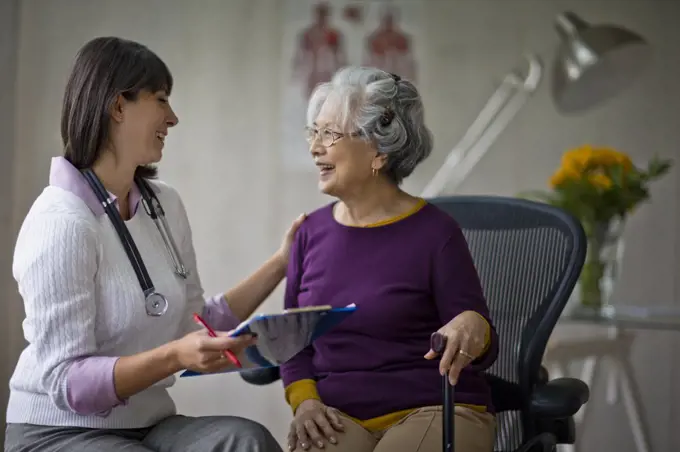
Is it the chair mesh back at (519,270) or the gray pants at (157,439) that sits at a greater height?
the chair mesh back at (519,270)

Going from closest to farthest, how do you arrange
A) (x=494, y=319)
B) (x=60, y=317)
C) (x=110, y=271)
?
1. (x=60, y=317)
2. (x=110, y=271)
3. (x=494, y=319)

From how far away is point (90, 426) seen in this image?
64.2 inches

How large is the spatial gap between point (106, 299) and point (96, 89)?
1.25 feet

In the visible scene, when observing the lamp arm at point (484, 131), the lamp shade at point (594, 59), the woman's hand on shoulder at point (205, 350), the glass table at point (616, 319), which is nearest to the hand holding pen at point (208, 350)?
the woman's hand on shoulder at point (205, 350)

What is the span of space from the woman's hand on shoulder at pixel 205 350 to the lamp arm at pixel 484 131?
2018 mm

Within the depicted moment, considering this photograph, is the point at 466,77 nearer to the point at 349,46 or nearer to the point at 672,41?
the point at 349,46

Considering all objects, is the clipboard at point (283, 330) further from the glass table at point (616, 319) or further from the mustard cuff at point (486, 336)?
the glass table at point (616, 319)

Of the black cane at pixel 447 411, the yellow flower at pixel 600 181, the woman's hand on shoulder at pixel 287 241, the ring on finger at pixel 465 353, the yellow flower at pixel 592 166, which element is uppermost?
the yellow flower at pixel 592 166

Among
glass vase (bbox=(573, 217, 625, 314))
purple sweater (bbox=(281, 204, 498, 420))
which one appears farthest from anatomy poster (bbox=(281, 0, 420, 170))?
purple sweater (bbox=(281, 204, 498, 420))

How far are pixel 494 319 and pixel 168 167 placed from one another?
202 centimetres

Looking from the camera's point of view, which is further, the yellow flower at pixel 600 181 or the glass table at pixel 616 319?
the yellow flower at pixel 600 181

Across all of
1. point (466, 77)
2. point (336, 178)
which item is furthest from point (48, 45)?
point (336, 178)

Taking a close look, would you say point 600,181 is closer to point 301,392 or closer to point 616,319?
point 616,319

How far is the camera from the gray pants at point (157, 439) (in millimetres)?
1586
